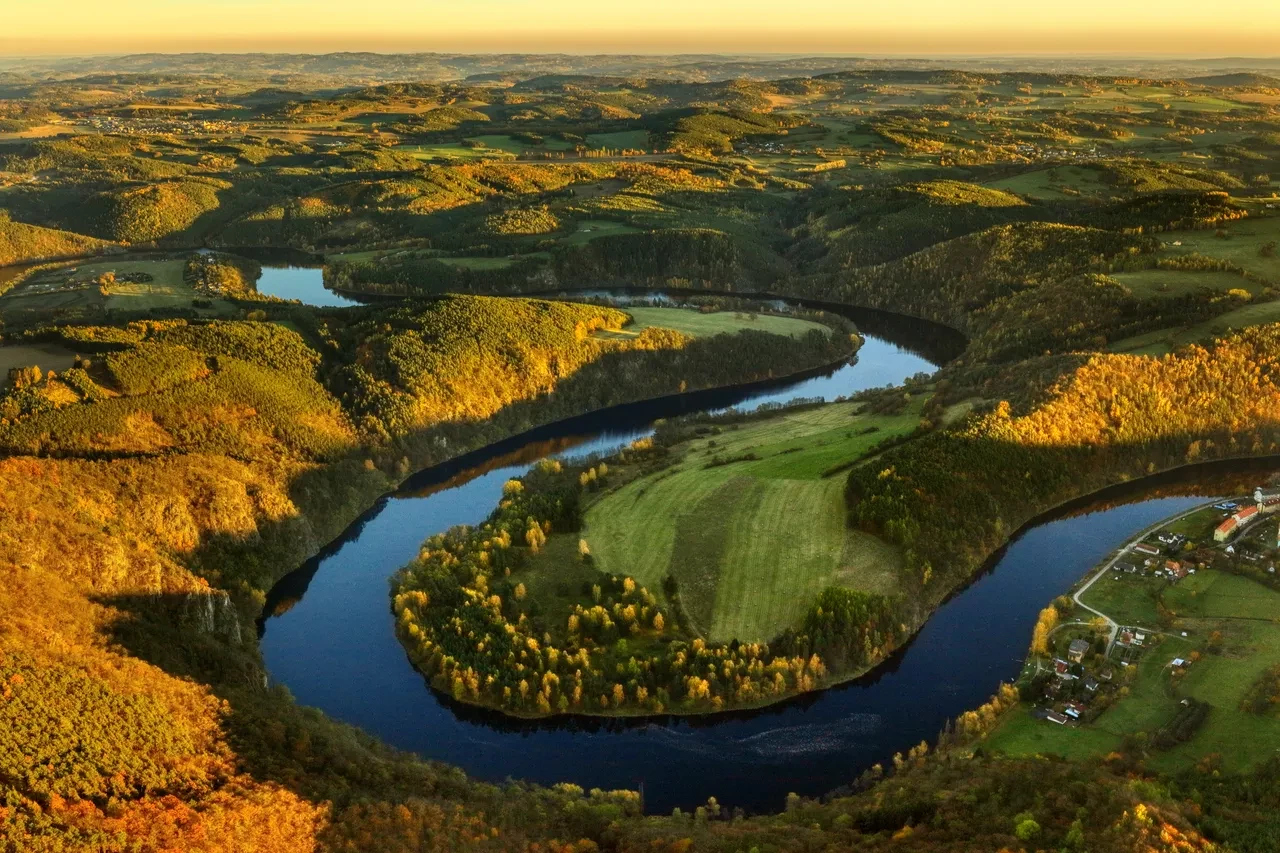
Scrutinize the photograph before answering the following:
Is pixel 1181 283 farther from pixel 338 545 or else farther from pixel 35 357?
pixel 35 357

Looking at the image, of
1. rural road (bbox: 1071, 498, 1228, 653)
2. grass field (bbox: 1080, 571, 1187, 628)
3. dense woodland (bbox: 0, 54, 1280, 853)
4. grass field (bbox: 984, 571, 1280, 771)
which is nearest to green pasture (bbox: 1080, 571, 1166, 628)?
grass field (bbox: 1080, 571, 1187, 628)

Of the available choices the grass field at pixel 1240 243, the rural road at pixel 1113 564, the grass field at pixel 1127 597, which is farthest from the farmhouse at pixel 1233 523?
the grass field at pixel 1240 243

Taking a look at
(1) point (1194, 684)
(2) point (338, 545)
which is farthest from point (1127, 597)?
(2) point (338, 545)

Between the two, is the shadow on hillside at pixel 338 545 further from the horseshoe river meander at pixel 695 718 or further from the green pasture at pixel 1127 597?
the green pasture at pixel 1127 597

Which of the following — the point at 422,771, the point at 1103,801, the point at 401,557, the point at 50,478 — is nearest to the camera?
the point at 1103,801

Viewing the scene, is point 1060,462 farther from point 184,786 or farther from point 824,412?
point 184,786

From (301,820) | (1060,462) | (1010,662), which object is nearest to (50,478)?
(301,820)

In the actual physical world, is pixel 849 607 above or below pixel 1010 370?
below
